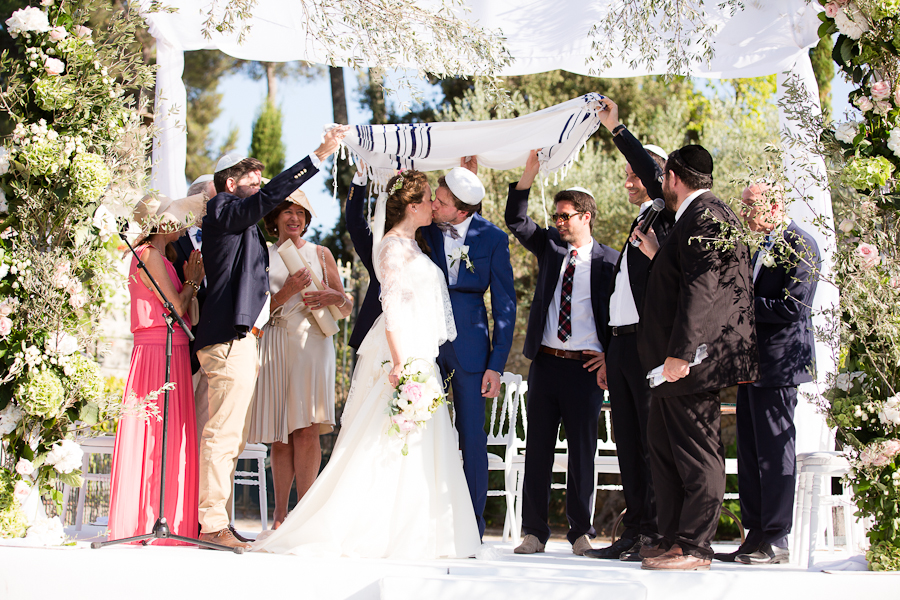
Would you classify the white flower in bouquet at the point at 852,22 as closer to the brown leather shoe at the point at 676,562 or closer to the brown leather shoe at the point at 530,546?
the brown leather shoe at the point at 676,562

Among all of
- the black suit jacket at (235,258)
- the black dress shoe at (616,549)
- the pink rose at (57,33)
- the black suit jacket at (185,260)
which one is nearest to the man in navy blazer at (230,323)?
the black suit jacket at (235,258)

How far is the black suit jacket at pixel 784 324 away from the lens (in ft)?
15.0

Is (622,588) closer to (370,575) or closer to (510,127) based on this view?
(370,575)

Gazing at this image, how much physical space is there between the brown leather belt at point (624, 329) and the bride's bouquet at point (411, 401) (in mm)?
1217

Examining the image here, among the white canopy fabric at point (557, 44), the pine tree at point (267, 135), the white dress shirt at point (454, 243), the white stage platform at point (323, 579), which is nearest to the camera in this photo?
the white stage platform at point (323, 579)

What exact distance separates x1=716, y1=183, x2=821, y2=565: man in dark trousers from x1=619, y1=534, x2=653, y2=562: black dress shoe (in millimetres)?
470

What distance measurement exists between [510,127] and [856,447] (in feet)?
8.96

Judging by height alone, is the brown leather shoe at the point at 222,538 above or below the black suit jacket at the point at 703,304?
below

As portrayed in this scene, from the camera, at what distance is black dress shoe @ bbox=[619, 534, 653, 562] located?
4.52m

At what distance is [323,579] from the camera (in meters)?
3.60

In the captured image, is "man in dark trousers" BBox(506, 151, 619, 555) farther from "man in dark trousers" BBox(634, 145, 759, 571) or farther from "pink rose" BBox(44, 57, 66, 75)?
"pink rose" BBox(44, 57, 66, 75)

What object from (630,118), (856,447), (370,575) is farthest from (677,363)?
(630,118)

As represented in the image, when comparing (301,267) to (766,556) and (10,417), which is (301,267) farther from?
(766,556)

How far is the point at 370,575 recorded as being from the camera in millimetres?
3609
